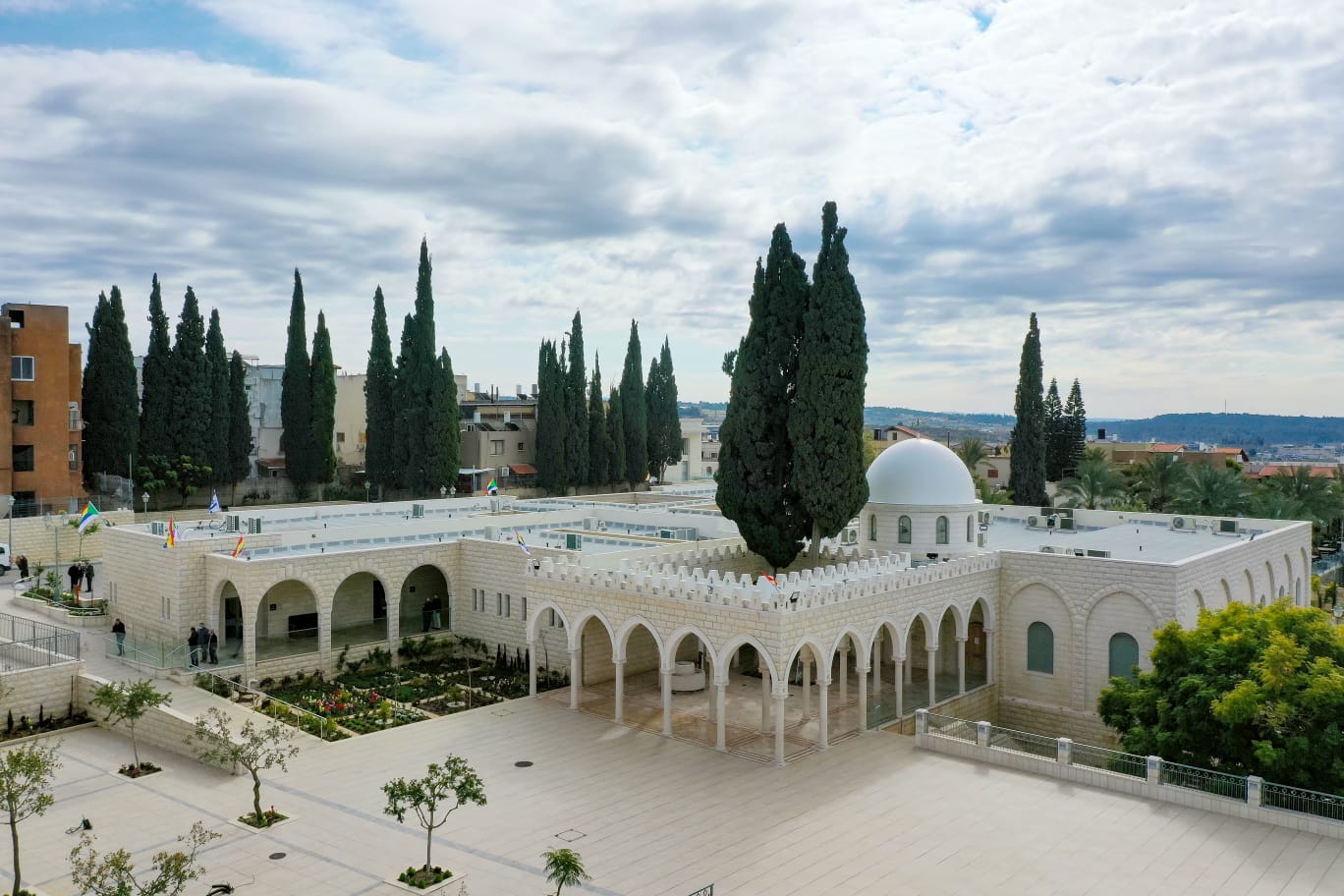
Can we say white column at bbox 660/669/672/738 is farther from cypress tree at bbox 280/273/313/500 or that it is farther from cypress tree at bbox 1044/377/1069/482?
cypress tree at bbox 1044/377/1069/482

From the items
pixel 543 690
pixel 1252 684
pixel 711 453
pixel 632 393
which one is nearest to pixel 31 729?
pixel 543 690

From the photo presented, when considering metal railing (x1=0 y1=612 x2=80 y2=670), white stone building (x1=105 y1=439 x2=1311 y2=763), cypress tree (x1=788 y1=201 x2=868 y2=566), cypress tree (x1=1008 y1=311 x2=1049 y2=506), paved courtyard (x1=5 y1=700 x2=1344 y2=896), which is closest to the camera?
paved courtyard (x1=5 y1=700 x2=1344 y2=896)

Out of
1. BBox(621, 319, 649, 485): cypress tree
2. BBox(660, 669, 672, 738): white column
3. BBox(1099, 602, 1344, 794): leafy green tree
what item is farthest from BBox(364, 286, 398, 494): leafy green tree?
BBox(1099, 602, 1344, 794): leafy green tree

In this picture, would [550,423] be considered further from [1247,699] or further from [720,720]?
[1247,699]

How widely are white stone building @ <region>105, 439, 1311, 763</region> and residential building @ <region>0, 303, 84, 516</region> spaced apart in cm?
1522

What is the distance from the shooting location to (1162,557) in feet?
91.0

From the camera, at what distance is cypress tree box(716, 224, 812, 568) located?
2752cm

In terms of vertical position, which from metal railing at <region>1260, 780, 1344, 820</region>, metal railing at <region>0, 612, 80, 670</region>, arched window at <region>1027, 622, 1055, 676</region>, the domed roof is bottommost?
metal railing at <region>1260, 780, 1344, 820</region>

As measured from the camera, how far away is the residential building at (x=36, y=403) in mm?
41531

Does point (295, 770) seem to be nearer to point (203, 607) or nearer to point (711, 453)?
point (203, 607)

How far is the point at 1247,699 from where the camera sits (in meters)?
18.1

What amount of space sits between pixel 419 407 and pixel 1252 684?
44.0 m

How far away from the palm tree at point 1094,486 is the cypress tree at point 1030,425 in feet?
19.2

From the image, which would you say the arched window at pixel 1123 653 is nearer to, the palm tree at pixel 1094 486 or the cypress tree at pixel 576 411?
the palm tree at pixel 1094 486
